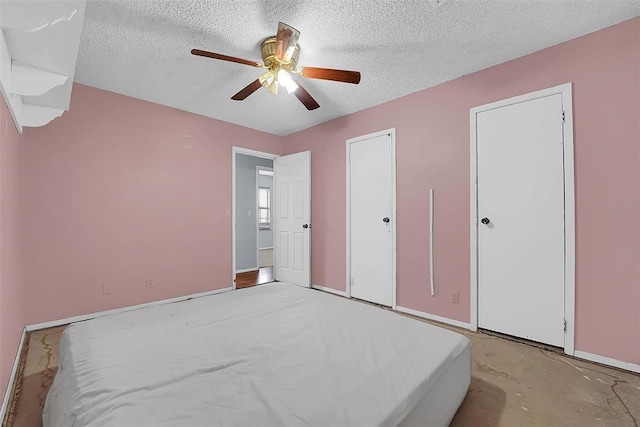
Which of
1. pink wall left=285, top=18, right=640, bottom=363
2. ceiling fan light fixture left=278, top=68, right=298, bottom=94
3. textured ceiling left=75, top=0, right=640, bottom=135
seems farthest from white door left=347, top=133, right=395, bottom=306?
ceiling fan light fixture left=278, top=68, right=298, bottom=94

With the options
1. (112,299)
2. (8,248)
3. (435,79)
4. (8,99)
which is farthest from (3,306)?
(435,79)

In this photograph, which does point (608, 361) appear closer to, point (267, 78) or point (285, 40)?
point (285, 40)

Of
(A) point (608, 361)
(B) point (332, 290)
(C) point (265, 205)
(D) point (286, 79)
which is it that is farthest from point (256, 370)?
(C) point (265, 205)

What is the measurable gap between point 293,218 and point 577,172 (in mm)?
3353

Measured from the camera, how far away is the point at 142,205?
10.6ft

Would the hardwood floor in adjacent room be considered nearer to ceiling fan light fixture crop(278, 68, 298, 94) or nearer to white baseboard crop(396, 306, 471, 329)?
white baseboard crop(396, 306, 471, 329)

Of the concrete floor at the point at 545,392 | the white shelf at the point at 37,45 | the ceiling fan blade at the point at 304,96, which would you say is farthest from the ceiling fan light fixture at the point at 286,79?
the concrete floor at the point at 545,392

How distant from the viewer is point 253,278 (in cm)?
491

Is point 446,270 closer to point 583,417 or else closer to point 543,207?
point 543,207

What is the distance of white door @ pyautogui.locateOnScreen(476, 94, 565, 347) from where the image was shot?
7.30ft

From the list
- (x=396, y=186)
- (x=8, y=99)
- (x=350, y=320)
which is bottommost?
(x=350, y=320)

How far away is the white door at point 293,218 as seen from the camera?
4.23 m

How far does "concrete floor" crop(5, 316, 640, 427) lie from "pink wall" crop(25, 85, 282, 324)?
2.62 ft

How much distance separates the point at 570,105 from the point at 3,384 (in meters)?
4.10
